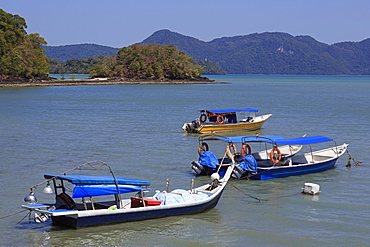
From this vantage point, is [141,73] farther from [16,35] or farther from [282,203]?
[282,203]

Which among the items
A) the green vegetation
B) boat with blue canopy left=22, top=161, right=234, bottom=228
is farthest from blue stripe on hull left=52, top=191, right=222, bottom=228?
the green vegetation

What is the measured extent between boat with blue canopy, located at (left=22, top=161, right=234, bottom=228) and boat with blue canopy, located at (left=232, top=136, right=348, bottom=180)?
461cm

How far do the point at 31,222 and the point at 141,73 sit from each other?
5267 inches

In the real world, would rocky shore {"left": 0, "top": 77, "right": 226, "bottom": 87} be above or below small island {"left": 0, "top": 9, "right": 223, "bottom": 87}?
below

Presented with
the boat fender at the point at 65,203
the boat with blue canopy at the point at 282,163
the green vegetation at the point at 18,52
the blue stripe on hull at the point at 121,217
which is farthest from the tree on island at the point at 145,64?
the boat fender at the point at 65,203

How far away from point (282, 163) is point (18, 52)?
9852 centimetres

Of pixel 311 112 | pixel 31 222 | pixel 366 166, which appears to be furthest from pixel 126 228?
pixel 311 112

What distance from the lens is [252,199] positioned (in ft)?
61.7

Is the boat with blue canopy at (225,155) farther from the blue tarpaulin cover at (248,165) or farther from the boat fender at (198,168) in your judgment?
the blue tarpaulin cover at (248,165)

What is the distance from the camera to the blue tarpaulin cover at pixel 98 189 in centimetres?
1471

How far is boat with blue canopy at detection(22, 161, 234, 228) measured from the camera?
14.6m

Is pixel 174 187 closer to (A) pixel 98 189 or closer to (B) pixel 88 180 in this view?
(A) pixel 98 189

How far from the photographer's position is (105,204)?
1603 cm

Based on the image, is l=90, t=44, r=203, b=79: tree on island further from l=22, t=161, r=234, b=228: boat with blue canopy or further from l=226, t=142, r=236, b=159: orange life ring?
l=22, t=161, r=234, b=228: boat with blue canopy
